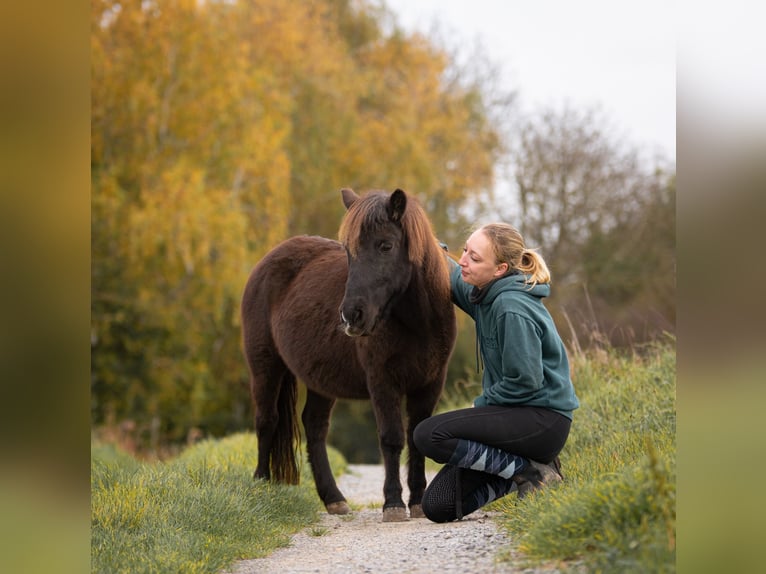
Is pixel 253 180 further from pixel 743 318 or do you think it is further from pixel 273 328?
pixel 743 318

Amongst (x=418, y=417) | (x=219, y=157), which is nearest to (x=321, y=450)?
(x=418, y=417)

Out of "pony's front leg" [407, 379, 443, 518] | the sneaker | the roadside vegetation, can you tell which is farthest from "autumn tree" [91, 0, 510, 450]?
the sneaker

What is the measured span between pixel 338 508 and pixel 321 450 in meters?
0.60

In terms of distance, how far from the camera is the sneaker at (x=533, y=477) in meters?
5.38

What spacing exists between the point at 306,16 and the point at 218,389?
1191cm

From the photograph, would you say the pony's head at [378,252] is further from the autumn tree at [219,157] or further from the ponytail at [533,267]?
the autumn tree at [219,157]

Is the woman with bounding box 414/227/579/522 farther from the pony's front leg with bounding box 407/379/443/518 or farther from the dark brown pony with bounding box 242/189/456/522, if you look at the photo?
the pony's front leg with bounding box 407/379/443/518

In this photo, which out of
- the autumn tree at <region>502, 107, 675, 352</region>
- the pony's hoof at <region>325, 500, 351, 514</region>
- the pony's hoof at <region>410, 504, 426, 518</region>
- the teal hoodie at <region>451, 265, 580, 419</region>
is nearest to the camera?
the teal hoodie at <region>451, 265, 580, 419</region>

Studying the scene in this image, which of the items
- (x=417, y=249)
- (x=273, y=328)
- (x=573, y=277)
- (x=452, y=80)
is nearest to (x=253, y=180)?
(x=573, y=277)

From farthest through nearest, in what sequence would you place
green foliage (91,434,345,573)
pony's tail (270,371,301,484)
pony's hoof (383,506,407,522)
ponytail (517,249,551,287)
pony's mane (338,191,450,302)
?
pony's tail (270,371,301,484) → pony's hoof (383,506,407,522) → pony's mane (338,191,450,302) → ponytail (517,249,551,287) → green foliage (91,434,345,573)

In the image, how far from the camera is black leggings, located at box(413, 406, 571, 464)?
5258 millimetres

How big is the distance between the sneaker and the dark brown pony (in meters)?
1.06

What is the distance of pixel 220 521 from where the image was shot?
5.37 meters

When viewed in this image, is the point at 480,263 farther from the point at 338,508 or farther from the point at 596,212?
the point at 596,212
